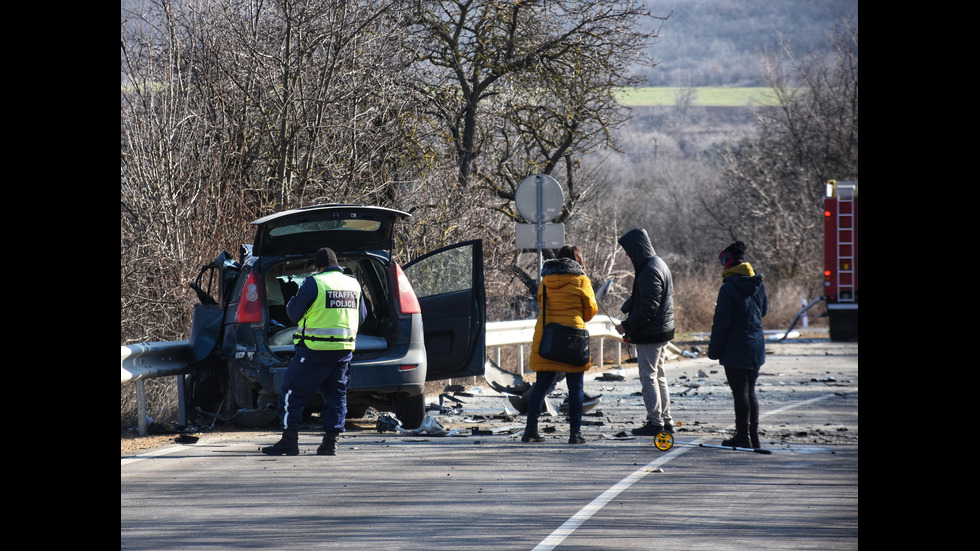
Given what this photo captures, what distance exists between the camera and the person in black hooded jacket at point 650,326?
10352mm

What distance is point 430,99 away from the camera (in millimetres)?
21266

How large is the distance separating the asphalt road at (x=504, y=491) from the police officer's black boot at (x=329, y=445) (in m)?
0.18

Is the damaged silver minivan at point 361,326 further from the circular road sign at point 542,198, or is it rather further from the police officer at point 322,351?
the circular road sign at point 542,198

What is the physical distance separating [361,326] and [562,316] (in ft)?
7.22

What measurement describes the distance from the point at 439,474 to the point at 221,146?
783cm

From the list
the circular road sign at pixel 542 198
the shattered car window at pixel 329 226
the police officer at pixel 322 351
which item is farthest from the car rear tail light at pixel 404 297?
the circular road sign at pixel 542 198

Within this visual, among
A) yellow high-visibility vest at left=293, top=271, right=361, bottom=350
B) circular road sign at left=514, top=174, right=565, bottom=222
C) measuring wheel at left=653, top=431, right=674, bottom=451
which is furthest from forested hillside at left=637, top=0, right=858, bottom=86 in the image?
yellow high-visibility vest at left=293, top=271, right=361, bottom=350

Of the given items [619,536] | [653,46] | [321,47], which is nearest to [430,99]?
[653,46]

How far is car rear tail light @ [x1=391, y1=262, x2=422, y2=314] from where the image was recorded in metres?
10.3

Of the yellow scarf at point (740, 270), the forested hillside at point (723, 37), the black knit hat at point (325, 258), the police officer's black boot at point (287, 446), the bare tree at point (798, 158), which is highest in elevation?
the forested hillside at point (723, 37)

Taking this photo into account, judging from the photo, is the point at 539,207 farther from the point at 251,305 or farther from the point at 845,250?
the point at 845,250

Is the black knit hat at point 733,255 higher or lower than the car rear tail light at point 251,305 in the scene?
higher
